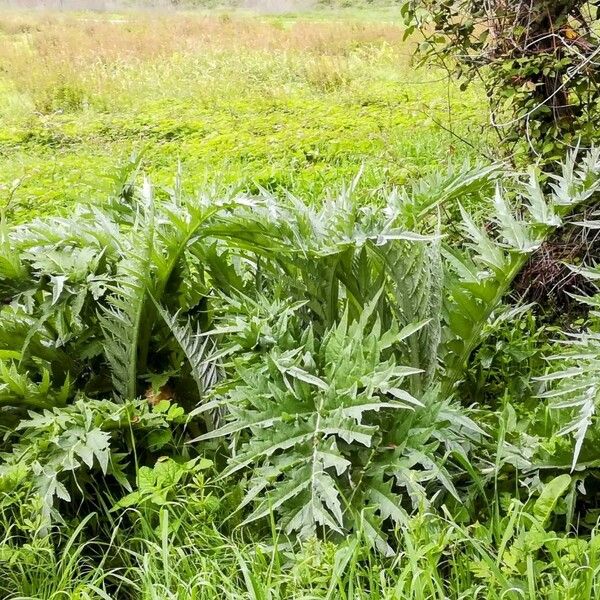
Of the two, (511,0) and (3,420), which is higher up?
(511,0)

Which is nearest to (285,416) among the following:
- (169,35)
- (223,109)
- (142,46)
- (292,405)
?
(292,405)

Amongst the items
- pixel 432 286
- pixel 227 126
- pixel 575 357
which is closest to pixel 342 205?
pixel 432 286

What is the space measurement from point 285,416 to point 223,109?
7.09 m

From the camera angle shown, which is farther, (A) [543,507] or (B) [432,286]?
(B) [432,286]

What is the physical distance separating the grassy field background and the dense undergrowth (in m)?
0.34

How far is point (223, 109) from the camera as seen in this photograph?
327 inches

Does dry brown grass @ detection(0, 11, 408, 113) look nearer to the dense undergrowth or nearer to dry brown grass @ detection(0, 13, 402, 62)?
dry brown grass @ detection(0, 13, 402, 62)

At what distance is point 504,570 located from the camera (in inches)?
59.3

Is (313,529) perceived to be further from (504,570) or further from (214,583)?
(504,570)

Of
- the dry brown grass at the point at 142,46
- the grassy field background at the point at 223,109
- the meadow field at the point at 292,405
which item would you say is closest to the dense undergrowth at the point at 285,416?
the meadow field at the point at 292,405

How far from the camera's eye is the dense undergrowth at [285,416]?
64.9 inches

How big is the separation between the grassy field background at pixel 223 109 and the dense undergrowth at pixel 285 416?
341 mm

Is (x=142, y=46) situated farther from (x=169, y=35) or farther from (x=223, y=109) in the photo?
(x=223, y=109)

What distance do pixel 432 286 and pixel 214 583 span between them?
1062 mm
